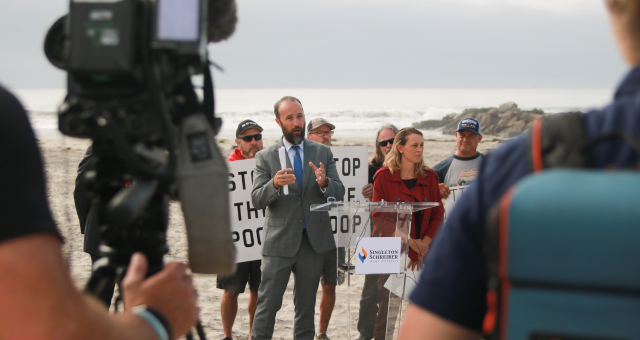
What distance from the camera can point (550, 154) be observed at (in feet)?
2.85

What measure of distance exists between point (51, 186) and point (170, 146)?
17.0m

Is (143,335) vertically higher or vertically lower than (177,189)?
lower

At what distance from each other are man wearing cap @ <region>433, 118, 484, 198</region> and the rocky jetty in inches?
1454

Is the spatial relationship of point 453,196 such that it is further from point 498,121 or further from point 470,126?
point 498,121

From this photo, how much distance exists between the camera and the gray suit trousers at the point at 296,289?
5.07 m

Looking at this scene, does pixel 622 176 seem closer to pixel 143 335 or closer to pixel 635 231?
pixel 635 231

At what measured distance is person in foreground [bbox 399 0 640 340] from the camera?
87cm

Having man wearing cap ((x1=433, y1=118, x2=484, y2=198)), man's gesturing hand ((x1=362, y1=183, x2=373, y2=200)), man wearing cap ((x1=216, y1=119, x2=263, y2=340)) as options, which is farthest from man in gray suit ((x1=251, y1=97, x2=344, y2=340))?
man wearing cap ((x1=433, y1=118, x2=484, y2=198))

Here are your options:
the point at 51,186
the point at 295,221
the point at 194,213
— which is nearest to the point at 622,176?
the point at 194,213

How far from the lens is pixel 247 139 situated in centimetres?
653

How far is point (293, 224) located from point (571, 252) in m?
4.55

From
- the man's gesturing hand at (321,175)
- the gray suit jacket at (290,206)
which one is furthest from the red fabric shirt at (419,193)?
the man's gesturing hand at (321,175)

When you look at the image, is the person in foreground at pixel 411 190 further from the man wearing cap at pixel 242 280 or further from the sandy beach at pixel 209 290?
the man wearing cap at pixel 242 280

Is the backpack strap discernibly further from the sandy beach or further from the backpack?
the sandy beach
